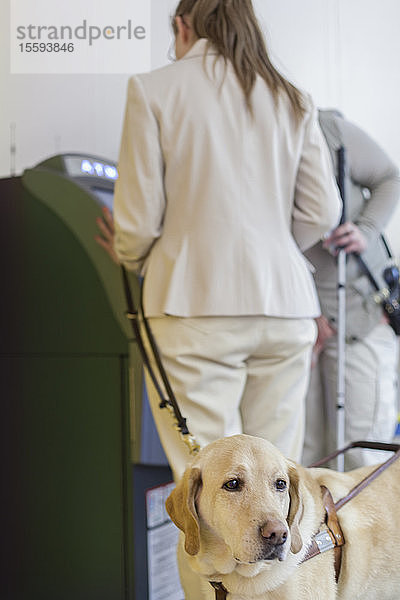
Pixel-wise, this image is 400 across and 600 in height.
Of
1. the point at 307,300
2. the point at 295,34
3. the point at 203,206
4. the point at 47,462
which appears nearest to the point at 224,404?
the point at 307,300

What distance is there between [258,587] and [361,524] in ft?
0.62

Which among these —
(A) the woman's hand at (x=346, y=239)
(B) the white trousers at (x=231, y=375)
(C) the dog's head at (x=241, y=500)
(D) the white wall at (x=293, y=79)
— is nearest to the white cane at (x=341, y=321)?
(A) the woman's hand at (x=346, y=239)

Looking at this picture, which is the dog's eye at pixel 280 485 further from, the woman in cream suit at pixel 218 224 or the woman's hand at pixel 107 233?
the woman's hand at pixel 107 233

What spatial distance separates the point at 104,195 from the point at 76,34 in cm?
43

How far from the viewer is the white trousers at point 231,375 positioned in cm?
128

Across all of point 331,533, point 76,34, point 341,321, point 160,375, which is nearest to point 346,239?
point 341,321

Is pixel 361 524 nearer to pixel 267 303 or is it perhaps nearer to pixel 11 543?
pixel 267 303

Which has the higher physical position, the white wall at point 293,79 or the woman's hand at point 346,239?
the white wall at point 293,79

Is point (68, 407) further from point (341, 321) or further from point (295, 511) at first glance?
point (295, 511)

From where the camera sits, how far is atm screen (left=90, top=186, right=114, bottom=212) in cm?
165

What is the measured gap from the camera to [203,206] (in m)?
1.30

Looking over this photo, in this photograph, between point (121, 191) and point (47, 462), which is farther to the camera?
point (47, 462)

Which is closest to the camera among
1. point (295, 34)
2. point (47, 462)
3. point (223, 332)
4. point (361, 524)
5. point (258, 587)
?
point (258, 587)

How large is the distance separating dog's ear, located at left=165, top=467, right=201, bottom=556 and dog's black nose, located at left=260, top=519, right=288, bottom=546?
4.2 inches
